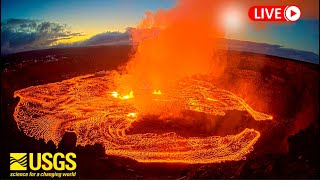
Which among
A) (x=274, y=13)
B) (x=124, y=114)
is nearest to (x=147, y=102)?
(x=124, y=114)

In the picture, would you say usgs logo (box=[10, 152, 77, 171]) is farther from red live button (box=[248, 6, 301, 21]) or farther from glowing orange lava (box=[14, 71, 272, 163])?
red live button (box=[248, 6, 301, 21])

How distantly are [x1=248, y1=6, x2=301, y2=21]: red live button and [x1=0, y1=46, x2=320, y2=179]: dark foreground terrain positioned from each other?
140 cm

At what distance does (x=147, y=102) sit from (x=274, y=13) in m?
2.53

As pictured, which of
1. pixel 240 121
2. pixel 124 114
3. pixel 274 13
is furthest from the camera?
pixel 124 114

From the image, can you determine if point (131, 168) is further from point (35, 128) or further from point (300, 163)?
point (300, 163)

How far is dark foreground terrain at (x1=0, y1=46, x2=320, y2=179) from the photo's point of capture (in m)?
4.96

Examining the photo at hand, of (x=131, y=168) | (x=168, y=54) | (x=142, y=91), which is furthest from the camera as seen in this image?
(x=168, y=54)

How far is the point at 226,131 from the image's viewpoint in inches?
218

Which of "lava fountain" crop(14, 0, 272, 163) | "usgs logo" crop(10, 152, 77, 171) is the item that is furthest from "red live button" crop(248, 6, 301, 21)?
"usgs logo" crop(10, 152, 77, 171)

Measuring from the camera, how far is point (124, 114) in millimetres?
5961

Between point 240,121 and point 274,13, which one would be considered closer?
point 274,13

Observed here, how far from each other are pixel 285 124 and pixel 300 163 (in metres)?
0.79

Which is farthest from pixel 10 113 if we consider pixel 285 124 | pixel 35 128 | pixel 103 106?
pixel 285 124

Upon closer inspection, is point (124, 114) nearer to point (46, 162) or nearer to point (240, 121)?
point (46, 162)
